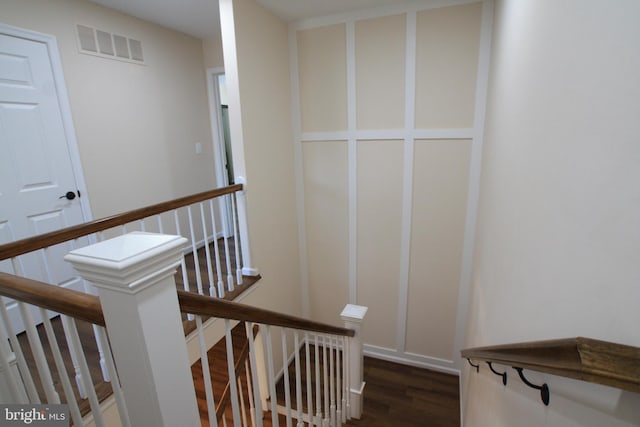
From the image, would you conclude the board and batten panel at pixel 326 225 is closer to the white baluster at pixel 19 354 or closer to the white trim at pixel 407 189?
the white trim at pixel 407 189

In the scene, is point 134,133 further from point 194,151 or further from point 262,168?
point 262,168

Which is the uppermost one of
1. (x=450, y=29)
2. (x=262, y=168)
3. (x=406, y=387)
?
(x=450, y=29)

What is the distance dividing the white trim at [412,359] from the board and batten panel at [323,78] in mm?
2646

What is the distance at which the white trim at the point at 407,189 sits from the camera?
2857 millimetres

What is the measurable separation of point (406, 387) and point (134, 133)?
12.7 feet

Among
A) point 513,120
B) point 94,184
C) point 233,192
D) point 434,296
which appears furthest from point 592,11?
point 94,184

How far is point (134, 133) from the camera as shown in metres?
3.11

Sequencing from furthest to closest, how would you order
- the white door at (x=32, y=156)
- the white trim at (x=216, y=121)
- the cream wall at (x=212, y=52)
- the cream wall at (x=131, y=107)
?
the white trim at (x=216, y=121)
the cream wall at (x=212, y=52)
the cream wall at (x=131, y=107)
the white door at (x=32, y=156)

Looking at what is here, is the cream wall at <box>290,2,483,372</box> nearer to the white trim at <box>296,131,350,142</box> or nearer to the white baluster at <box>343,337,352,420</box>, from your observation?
the white trim at <box>296,131,350,142</box>

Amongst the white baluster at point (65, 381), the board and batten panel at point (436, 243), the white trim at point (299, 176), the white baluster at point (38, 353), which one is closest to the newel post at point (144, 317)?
the white baluster at point (65, 381)

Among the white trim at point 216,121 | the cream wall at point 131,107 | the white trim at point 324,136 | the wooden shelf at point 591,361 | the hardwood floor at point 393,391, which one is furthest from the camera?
the white trim at point 216,121

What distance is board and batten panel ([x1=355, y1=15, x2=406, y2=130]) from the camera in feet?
9.53

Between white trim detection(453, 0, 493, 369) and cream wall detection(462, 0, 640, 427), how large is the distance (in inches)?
61.4

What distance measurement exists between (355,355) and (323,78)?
272 cm
